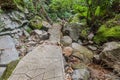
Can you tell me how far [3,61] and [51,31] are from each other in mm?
2352

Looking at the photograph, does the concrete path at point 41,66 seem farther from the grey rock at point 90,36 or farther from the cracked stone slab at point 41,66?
the grey rock at point 90,36

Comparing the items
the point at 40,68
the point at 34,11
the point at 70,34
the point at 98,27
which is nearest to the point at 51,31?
the point at 70,34

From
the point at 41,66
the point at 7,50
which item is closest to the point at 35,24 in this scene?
the point at 7,50

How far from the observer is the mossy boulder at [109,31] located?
5834 mm

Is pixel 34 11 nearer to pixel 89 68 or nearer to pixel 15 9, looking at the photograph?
pixel 15 9

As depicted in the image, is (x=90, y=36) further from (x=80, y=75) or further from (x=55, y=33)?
(x=80, y=75)

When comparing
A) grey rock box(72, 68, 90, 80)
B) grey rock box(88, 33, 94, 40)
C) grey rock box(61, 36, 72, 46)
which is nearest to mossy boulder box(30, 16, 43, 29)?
grey rock box(61, 36, 72, 46)

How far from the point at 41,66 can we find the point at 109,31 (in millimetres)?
2898

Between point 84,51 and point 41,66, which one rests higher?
point 41,66

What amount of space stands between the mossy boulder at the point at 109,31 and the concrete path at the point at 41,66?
6.47 feet

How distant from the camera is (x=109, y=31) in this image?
5941mm

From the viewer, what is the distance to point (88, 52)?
5.47m

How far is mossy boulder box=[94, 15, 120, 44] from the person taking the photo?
583cm

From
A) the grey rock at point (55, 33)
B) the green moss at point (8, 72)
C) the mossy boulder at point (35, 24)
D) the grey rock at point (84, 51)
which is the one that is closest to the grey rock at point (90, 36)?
the grey rock at point (84, 51)
